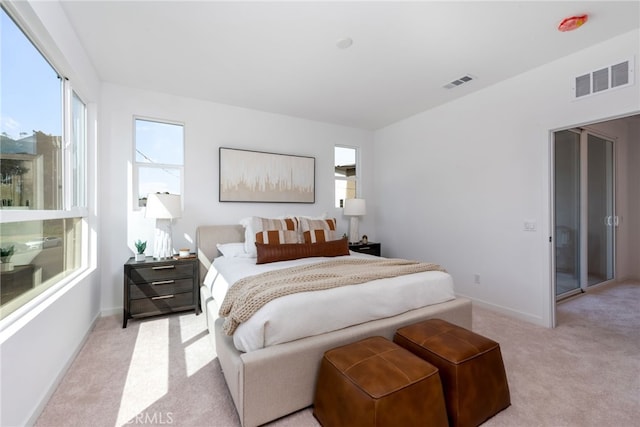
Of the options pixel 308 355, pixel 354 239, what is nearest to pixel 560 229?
pixel 354 239

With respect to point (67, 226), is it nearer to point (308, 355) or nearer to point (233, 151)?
point (233, 151)

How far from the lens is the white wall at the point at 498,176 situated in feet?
8.82

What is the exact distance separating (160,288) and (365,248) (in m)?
2.74

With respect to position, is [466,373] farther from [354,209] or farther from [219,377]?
[354,209]

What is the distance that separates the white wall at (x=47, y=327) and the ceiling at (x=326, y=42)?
0.28 m

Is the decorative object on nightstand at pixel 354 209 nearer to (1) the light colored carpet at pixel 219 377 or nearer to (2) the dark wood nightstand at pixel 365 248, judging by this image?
(2) the dark wood nightstand at pixel 365 248

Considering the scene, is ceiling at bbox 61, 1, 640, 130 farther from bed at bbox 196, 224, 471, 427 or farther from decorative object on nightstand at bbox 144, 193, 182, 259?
bed at bbox 196, 224, 471, 427

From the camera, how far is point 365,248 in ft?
14.3

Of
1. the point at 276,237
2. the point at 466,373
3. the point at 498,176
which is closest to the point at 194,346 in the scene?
the point at 276,237

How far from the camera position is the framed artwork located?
3789 mm

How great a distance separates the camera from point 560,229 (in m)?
3.67

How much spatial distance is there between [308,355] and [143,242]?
259cm

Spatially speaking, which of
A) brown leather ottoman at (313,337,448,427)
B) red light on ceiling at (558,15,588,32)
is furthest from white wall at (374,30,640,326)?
brown leather ottoman at (313,337,448,427)

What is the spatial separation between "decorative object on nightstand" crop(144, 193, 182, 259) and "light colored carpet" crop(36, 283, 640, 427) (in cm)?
73
